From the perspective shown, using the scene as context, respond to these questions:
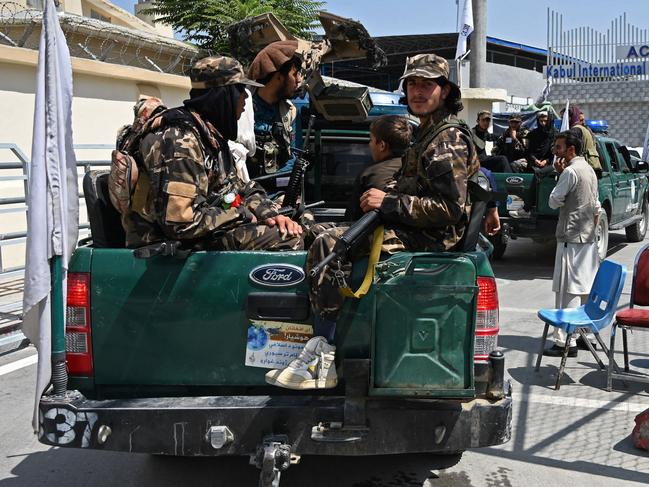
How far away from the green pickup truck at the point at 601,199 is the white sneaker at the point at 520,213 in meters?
0.05

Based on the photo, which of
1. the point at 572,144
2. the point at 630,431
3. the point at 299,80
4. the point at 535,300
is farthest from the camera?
the point at 535,300

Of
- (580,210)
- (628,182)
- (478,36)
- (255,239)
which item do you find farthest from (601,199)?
(478,36)

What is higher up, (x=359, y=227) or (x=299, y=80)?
(x=299, y=80)

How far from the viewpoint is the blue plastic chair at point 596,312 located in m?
5.59

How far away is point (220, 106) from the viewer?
3801 mm

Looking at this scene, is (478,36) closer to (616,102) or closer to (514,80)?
(616,102)

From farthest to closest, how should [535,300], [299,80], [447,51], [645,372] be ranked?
[447,51], [535,300], [645,372], [299,80]

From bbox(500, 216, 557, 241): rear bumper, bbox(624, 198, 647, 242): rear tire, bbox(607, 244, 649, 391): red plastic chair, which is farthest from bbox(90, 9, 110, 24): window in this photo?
bbox(607, 244, 649, 391): red plastic chair

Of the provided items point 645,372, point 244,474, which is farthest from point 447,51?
point 244,474

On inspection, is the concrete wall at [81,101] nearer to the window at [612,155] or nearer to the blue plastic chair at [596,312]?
the blue plastic chair at [596,312]

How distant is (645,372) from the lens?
6.05 m

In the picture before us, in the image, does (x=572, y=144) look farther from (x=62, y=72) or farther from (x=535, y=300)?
(x=62, y=72)

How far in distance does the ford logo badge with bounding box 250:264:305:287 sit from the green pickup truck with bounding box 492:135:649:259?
21.7 ft

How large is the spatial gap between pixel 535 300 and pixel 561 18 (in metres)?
23.1
